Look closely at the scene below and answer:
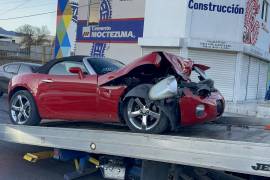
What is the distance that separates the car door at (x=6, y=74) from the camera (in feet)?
46.3

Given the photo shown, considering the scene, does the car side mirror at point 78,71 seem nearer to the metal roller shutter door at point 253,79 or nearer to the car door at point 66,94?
the car door at point 66,94

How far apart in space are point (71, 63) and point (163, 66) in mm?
1776

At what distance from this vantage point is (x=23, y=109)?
6.26 meters

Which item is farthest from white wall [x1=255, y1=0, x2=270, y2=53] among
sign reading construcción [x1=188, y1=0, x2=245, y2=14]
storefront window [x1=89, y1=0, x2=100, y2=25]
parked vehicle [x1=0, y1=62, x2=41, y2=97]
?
parked vehicle [x1=0, y1=62, x2=41, y2=97]

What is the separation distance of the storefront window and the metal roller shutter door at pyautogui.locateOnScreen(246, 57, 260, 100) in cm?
870

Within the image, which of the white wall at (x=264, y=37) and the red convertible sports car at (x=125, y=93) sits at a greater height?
the white wall at (x=264, y=37)

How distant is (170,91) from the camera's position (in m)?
4.26

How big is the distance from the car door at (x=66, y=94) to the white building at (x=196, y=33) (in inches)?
466

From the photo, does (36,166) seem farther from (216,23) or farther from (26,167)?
(216,23)

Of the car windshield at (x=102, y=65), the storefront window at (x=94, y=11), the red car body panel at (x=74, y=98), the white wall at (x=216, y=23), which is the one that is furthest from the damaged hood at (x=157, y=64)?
the storefront window at (x=94, y=11)

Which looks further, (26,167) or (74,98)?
(26,167)

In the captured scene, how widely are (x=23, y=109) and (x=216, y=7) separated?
43.9 feet

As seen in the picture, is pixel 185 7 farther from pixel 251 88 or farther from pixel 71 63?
pixel 71 63

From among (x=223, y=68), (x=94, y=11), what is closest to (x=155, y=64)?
(x=223, y=68)
